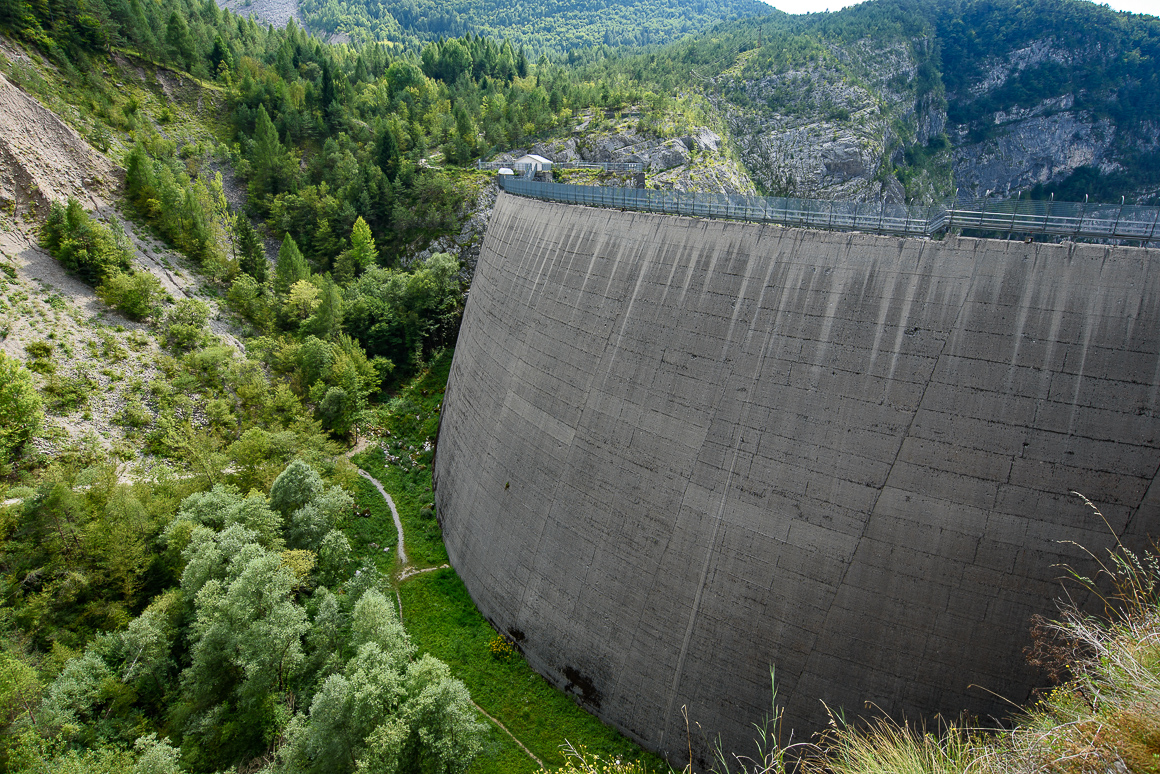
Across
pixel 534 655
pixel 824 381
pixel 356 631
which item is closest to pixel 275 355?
pixel 356 631

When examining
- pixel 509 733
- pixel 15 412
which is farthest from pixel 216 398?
pixel 509 733

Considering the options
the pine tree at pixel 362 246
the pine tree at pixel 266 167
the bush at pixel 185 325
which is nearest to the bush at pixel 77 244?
the bush at pixel 185 325

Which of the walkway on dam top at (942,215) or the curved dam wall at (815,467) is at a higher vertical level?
the walkway on dam top at (942,215)

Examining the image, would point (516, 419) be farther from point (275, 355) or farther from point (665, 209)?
point (275, 355)

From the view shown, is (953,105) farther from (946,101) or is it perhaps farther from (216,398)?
(216,398)

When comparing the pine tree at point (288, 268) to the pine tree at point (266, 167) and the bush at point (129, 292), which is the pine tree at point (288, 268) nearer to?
the bush at point (129, 292)
